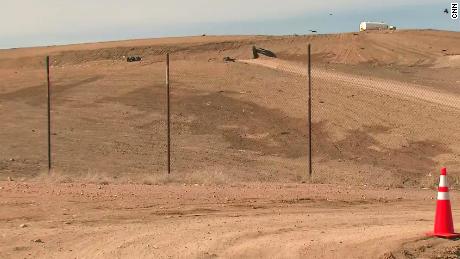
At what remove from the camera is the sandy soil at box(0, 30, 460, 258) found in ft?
30.3

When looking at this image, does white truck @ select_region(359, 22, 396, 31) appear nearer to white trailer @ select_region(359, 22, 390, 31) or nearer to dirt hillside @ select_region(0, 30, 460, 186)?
white trailer @ select_region(359, 22, 390, 31)

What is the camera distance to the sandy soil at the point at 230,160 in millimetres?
9250

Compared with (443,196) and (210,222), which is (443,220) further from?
(210,222)

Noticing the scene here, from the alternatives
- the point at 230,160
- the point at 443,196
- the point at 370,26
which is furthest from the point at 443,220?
the point at 370,26

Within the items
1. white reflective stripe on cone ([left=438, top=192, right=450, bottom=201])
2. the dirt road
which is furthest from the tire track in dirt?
white reflective stripe on cone ([left=438, top=192, right=450, bottom=201])

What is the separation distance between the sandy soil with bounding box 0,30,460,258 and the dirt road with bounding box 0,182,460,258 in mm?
34

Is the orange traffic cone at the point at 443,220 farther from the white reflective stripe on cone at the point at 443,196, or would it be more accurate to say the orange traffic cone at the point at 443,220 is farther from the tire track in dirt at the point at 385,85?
the tire track in dirt at the point at 385,85

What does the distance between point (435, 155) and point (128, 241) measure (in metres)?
19.4

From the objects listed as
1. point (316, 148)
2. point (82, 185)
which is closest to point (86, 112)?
point (316, 148)

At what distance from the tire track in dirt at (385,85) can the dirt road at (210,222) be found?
72.5 feet

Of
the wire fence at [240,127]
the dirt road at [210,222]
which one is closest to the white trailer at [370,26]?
the wire fence at [240,127]

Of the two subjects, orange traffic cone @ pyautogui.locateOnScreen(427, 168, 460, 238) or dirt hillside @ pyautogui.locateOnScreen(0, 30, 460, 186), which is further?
dirt hillside @ pyautogui.locateOnScreen(0, 30, 460, 186)

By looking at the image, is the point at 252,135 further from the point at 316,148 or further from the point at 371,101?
the point at 371,101

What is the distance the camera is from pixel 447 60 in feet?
193
